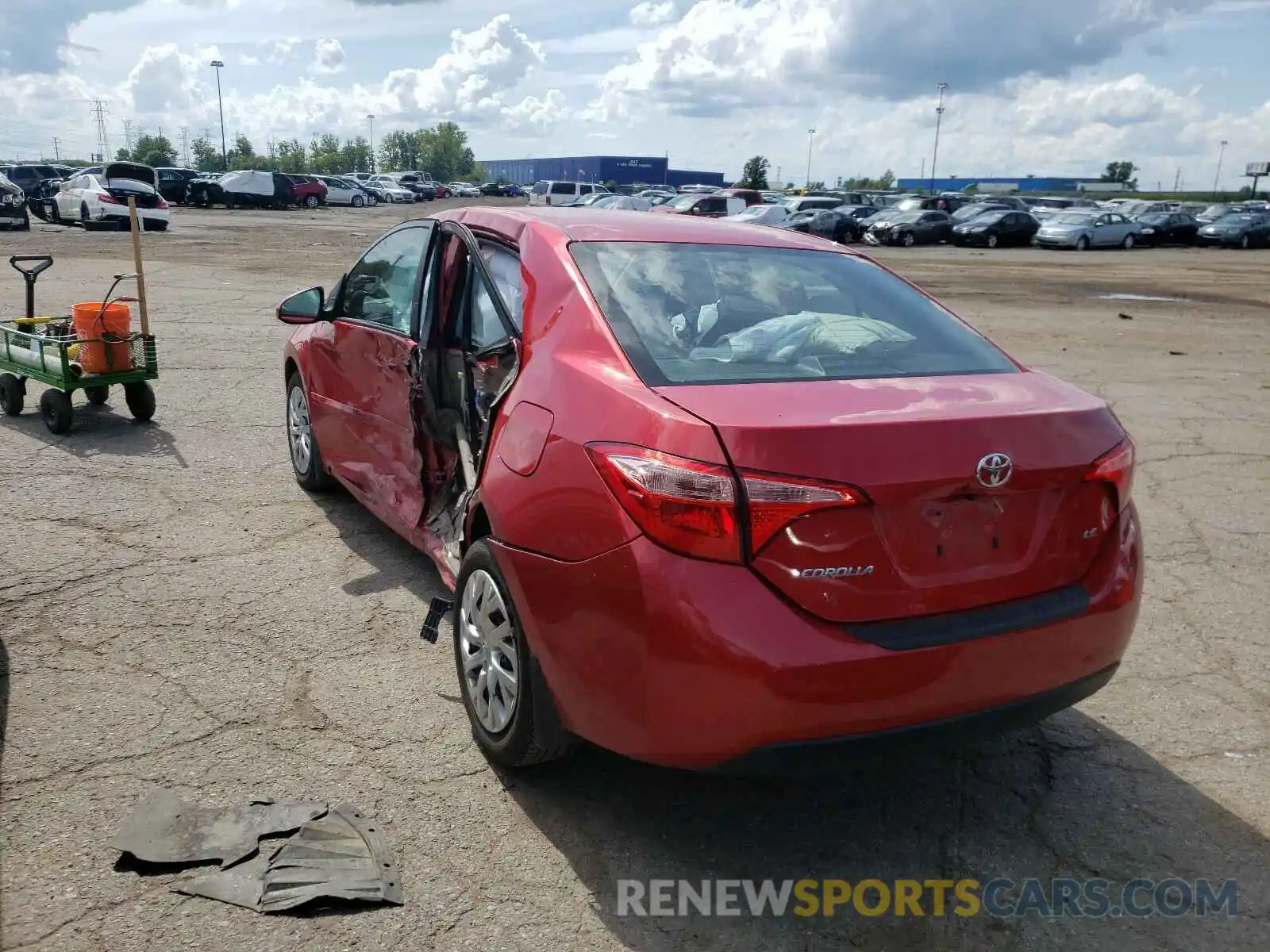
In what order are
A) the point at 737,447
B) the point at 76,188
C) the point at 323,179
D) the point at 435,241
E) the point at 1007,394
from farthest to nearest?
the point at 323,179 → the point at 76,188 → the point at 435,241 → the point at 1007,394 → the point at 737,447

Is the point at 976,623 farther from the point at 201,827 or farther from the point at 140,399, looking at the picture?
the point at 140,399

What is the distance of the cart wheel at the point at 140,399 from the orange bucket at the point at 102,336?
23 centimetres

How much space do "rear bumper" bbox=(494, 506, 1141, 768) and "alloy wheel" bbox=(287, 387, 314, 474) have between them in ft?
11.3

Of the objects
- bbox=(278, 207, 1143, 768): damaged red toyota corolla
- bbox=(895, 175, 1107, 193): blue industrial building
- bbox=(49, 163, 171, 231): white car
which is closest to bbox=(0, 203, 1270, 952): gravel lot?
bbox=(278, 207, 1143, 768): damaged red toyota corolla

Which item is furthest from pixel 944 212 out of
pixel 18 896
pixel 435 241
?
pixel 18 896

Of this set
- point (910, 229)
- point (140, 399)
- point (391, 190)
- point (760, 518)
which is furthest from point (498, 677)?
point (391, 190)

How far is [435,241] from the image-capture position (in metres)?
4.35

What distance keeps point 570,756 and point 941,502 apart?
1.41 meters

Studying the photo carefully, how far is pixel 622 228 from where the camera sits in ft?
12.1

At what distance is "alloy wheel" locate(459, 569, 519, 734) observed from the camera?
3.09 meters

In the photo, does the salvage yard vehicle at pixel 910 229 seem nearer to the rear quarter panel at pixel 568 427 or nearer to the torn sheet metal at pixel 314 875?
the rear quarter panel at pixel 568 427

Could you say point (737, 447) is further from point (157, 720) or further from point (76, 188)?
point (76, 188)

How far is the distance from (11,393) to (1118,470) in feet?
24.6

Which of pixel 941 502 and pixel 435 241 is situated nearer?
pixel 941 502
